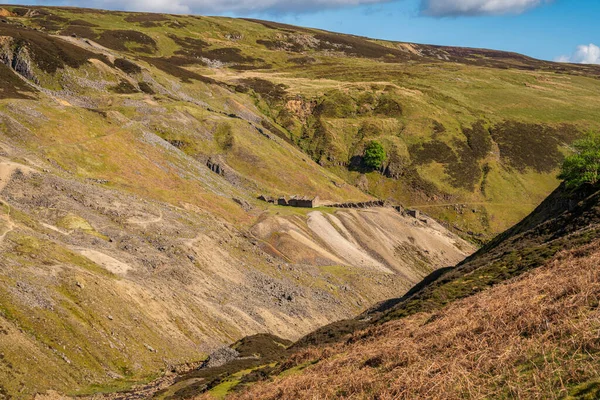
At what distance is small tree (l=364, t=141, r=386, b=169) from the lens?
149m

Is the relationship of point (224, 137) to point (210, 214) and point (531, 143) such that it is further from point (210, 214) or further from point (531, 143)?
point (531, 143)

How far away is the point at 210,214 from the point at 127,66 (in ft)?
251

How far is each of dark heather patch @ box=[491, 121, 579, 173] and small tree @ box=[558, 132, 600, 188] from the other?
332 ft

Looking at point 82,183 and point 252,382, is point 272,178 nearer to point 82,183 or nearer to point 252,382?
point 82,183

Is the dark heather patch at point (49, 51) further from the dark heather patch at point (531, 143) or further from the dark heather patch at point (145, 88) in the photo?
the dark heather patch at point (531, 143)

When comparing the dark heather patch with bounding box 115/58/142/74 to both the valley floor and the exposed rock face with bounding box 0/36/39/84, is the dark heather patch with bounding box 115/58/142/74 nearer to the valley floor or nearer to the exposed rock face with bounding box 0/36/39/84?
the exposed rock face with bounding box 0/36/39/84

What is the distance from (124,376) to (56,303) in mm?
8391

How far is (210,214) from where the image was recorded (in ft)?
259

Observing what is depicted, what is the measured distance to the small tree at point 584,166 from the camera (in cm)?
5634

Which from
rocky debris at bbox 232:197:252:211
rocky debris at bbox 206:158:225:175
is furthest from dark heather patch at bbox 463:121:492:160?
rocky debris at bbox 232:197:252:211

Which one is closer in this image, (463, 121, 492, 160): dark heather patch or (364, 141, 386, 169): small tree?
(364, 141, 386, 169): small tree

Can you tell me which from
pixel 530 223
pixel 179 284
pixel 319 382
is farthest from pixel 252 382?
pixel 530 223

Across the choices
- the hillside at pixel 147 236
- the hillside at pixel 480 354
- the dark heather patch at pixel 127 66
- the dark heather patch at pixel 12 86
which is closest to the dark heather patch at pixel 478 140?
the hillside at pixel 147 236

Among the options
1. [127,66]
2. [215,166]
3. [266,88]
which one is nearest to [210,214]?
[215,166]
